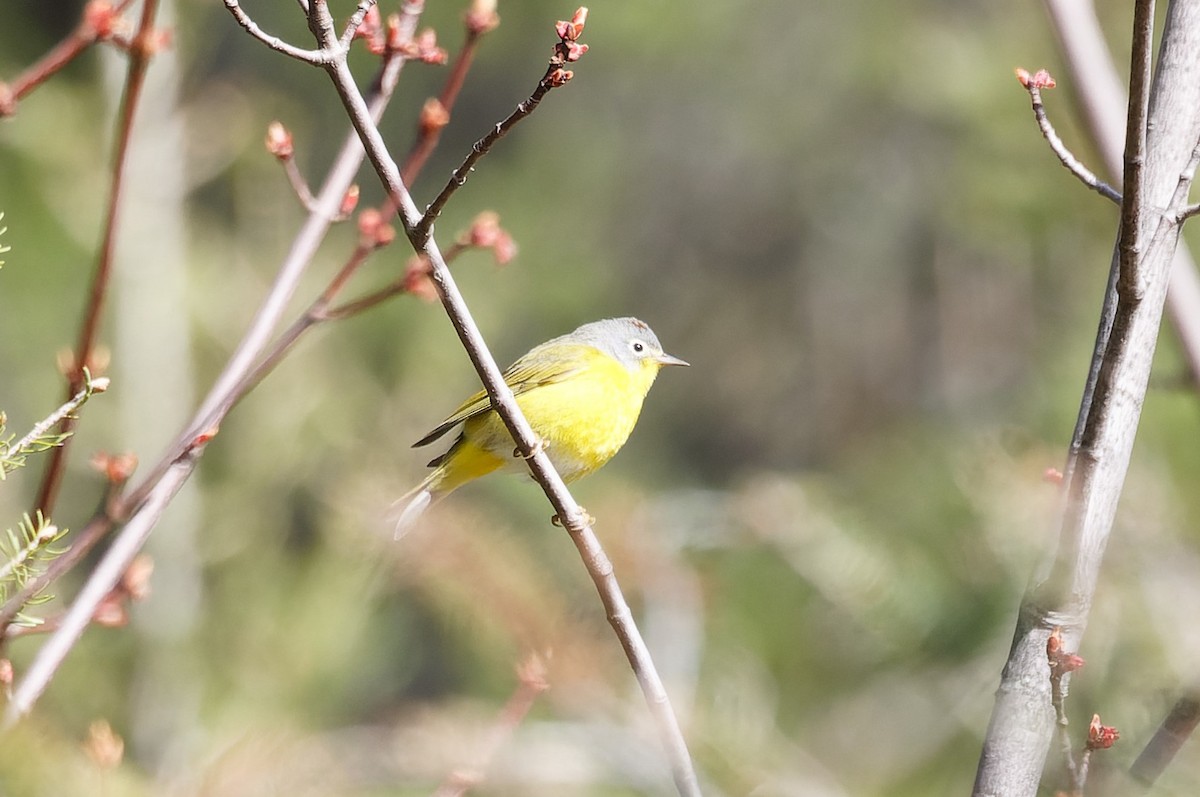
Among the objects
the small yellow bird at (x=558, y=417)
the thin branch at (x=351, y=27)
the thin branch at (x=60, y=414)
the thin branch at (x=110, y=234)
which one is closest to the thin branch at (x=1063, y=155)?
the thin branch at (x=351, y=27)

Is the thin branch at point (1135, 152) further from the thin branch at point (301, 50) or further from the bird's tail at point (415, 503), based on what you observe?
the bird's tail at point (415, 503)

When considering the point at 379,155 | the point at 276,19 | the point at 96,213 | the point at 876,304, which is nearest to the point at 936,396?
the point at 876,304

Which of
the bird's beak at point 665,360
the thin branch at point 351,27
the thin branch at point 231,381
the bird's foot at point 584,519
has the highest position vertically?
the thin branch at point 351,27

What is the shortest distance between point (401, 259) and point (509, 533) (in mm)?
3680

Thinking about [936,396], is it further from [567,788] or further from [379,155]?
[379,155]

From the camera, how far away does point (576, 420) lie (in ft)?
11.0

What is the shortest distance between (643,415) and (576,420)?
556 cm

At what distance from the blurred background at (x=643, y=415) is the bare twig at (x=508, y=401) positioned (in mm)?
260

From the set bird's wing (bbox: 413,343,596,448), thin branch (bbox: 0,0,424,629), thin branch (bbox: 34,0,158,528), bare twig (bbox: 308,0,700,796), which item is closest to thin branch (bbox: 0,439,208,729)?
thin branch (bbox: 0,0,424,629)

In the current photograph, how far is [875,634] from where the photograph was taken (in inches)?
130

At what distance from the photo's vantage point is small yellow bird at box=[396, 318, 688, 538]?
3365 millimetres

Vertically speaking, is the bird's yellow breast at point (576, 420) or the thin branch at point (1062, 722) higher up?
the thin branch at point (1062, 722)

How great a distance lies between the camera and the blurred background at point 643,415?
318 centimetres

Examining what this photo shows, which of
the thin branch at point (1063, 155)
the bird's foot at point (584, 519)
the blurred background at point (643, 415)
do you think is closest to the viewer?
the thin branch at point (1063, 155)
